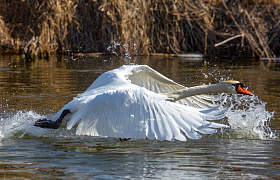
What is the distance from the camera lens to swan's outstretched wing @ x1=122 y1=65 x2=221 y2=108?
26.6 feet

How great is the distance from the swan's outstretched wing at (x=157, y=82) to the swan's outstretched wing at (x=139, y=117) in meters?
1.84

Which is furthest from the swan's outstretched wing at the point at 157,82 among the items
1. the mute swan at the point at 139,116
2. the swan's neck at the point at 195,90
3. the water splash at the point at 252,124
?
the mute swan at the point at 139,116

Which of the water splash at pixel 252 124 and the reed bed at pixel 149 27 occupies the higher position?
the reed bed at pixel 149 27

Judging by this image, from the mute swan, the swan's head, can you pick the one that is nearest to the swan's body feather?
the mute swan

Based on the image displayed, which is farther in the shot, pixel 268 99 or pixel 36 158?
pixel 268 99

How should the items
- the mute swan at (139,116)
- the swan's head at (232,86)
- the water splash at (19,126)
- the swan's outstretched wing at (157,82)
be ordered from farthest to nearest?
the swan's outstretched wing at (157,82), the water splash at (19,126), the swan's head at (232,86), the mute swan at (139,116)

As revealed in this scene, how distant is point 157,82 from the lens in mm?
8523

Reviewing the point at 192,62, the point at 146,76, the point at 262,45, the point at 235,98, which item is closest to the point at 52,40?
the point at 192,62

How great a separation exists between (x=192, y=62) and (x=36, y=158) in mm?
12331

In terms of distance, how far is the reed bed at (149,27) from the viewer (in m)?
19.7

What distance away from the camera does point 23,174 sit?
17.5 feet

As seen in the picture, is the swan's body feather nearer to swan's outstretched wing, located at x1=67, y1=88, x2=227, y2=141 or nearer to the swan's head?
swan's outstretched wing, located at x1=67, y1=88, x2=227, y2=141

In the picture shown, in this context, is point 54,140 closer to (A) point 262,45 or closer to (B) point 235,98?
(B) point 235,98

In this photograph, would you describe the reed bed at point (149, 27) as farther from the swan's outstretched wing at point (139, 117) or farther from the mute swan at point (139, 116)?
the swan's outstretched wing at point (139, 117)
